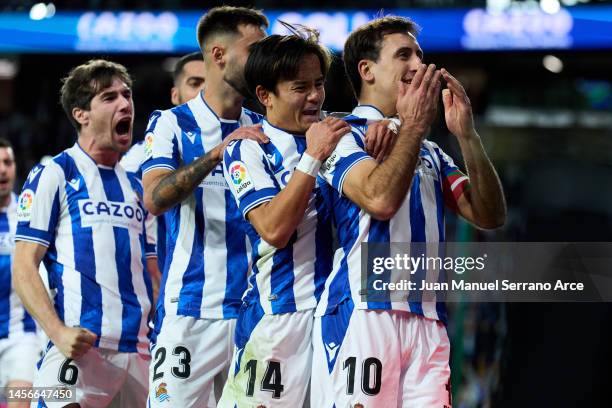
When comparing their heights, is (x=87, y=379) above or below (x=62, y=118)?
below

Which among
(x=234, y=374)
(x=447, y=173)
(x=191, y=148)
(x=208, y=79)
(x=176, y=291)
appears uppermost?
(x=208, y=79)

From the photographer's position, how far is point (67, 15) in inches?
645

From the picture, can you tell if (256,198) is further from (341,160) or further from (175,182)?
(175,182)

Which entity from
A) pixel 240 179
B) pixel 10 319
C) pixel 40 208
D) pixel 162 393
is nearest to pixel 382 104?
pixel 240 179

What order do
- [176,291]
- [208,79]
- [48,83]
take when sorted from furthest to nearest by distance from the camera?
1. [48,83]
2. [208,79]
3. [176,291]

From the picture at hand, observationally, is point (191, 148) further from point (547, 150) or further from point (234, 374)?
point (547, 150)

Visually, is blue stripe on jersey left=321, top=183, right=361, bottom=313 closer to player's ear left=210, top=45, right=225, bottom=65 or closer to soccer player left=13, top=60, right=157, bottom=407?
player's ear left=210, top=45, right=225, bottom=65

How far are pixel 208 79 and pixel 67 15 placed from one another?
12.3 m

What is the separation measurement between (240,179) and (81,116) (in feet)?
5.57

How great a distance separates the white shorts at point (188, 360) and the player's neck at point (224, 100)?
97cm

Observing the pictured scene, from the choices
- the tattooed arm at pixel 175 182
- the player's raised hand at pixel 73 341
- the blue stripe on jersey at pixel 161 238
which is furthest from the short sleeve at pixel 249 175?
the player's raised hand at pixel 73 341

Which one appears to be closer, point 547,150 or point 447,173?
point 447,173

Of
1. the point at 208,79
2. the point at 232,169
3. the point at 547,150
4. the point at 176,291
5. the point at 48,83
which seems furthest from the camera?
the point at 48,83

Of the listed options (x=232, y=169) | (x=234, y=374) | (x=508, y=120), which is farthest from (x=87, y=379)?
(x=508, y=120)
